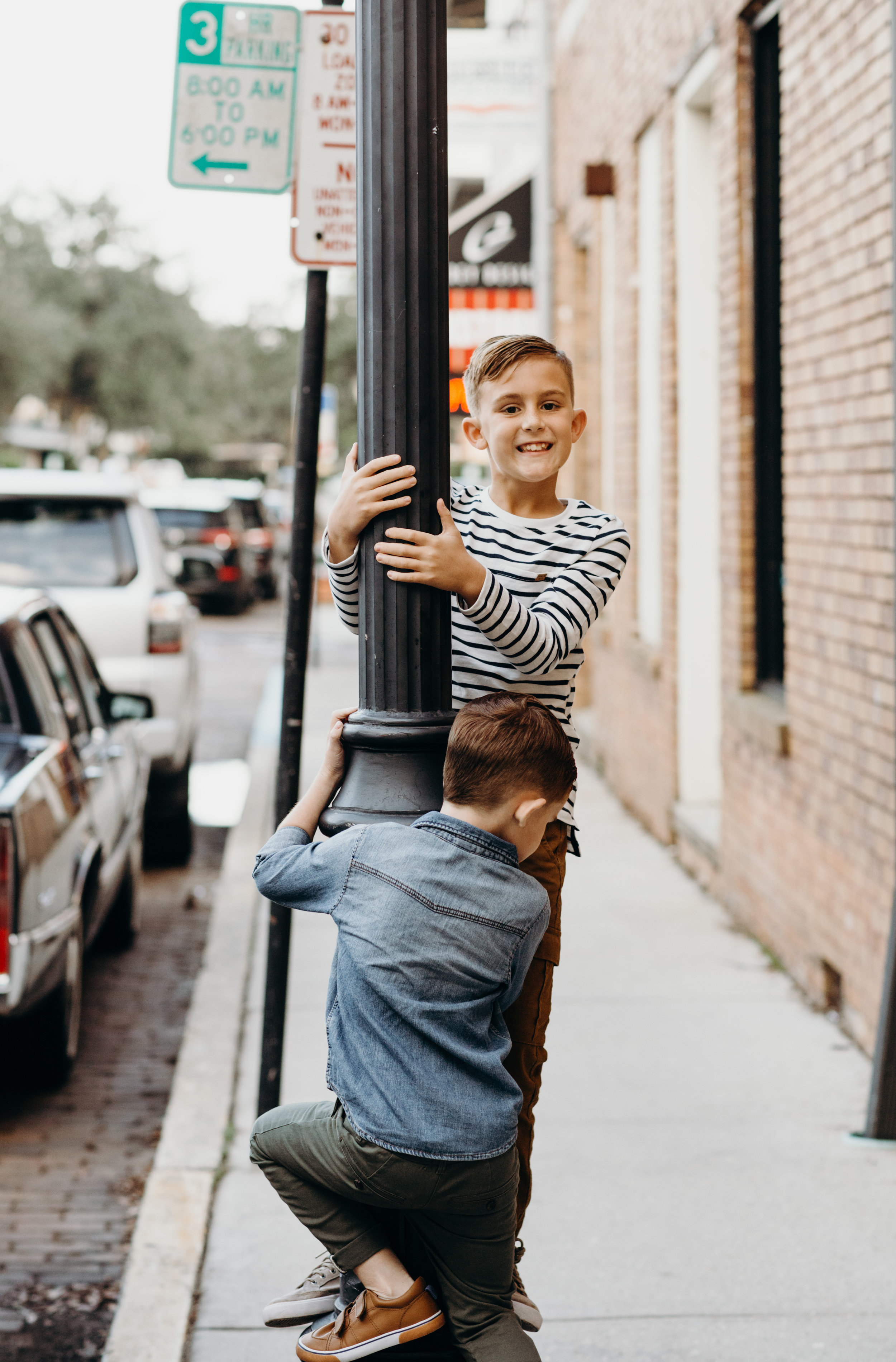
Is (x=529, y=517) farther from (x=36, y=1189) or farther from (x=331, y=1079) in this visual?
(x=36, y=1189)

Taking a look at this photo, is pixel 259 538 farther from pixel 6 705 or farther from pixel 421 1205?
pixel 421 1205

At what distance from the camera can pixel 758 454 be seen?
6734 millimetres

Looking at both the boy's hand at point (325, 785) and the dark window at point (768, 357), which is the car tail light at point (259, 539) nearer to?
the dark window at point (768, 357)

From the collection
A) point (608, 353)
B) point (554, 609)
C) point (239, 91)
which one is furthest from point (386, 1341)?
point (608, 353)

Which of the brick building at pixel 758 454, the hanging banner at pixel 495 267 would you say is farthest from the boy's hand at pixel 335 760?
the hanging banner at pixel 495 267

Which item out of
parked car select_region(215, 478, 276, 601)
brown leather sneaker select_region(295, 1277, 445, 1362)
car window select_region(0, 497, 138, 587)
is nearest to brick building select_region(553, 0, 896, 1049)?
brown leather sneaker select_region(295, 1277, 445, 1362)

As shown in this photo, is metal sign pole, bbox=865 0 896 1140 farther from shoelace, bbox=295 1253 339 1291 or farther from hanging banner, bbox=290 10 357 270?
shoelace, bbox=295 1253 339 1291

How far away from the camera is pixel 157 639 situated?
8508 mm

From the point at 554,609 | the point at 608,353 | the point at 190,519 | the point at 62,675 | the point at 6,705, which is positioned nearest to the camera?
the point at 554,609

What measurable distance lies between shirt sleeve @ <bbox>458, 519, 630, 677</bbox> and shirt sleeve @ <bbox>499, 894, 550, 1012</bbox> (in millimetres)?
392

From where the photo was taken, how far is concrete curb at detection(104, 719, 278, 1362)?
364 cm

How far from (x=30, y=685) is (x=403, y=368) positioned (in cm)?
324

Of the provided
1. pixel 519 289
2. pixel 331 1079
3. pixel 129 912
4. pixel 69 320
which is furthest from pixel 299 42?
pixel 69 320

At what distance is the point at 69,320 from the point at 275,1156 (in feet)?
162
